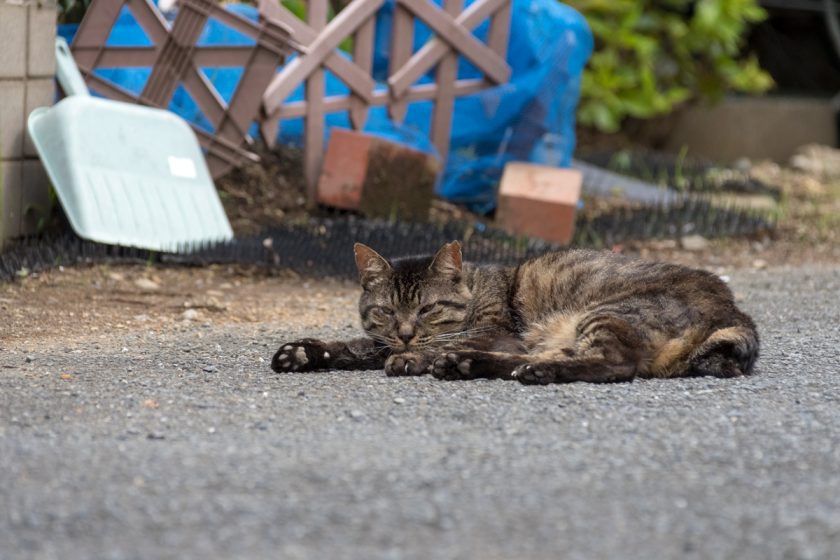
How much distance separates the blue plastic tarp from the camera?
7.33m

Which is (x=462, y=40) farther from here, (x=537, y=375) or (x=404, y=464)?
(x=404, y=464)

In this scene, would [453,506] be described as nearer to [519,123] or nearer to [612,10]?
[519,123]

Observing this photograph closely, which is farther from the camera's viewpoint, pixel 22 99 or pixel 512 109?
pixel 512 109

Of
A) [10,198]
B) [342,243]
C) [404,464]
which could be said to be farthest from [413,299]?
[10,198]

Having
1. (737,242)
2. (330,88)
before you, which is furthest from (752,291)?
(330,88)

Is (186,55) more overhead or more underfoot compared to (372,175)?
more overhead

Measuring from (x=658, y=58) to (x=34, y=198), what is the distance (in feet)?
22.0

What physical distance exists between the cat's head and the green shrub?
5887 millimetres

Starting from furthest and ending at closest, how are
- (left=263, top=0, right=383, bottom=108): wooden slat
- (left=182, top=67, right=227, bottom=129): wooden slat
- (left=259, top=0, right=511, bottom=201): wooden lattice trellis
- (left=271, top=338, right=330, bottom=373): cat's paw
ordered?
(left=259, top=0, right=511, bottom=201): wooden lattice trellis < (left=263, top=0, right=383, bottom=108): wooden slat < (left=182, top=67, right=227, bottom=129): wooden slat < (left=271, top=338, right=330, bottom=373): cat's paw

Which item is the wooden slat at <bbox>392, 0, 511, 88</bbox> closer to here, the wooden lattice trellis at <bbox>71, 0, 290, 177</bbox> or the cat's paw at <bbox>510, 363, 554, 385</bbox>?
the wooden lattice trellis at <bbox>71, 0, 290, 177</bbox>

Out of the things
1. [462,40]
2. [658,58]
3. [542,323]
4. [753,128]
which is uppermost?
[658,58]

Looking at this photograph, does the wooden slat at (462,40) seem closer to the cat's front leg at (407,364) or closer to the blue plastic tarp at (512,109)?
the blue plastic tarp at (512,109)

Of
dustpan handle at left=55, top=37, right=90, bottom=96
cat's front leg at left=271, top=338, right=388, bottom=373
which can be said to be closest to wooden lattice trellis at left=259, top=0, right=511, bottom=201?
dustpan handle at left=55, top=37, right=90, bottom=96

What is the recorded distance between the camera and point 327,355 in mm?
3916
